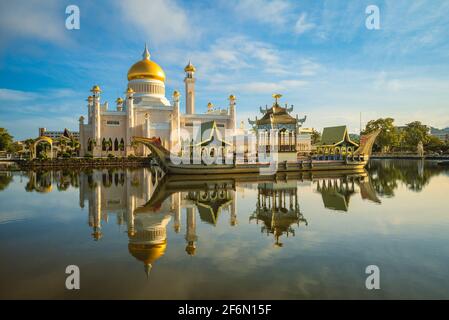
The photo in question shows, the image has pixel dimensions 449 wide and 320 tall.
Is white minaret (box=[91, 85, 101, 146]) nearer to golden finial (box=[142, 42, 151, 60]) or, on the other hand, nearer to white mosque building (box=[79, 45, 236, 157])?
white mosque building (box=[79, 45, 236, 157])

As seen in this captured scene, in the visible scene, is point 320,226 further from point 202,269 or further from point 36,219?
point 36,219

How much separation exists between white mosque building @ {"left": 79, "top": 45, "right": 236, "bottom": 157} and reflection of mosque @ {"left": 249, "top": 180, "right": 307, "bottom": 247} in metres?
25.4

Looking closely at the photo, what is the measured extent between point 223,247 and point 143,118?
3892 cm

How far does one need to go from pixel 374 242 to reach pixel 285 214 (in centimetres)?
359

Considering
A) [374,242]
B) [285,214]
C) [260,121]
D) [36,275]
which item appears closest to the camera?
[36,275]

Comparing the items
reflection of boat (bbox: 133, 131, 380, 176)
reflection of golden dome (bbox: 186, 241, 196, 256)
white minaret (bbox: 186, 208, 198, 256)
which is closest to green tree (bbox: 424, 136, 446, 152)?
reflection of boat (bbox: 133, 131, 380, 176)

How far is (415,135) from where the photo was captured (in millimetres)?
Result: 65688

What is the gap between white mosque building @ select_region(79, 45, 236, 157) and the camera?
4106 centimetres

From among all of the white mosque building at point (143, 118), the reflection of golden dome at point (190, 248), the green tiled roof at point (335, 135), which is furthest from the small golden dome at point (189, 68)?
the reflection of golden dome at point (190, 248)

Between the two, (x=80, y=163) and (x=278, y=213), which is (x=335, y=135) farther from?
(x=80, y=163)

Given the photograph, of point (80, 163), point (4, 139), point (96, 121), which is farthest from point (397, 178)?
point (4, 139)

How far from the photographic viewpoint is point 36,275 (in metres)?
5.46

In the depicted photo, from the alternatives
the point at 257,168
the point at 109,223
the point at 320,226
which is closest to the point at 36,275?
the point at 109,223
